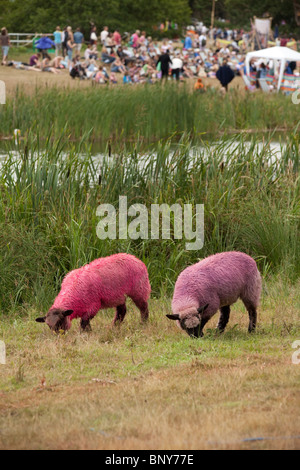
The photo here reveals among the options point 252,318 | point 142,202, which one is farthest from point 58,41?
point 252,318

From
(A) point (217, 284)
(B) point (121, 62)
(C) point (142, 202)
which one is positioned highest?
(B) point (121, 62)

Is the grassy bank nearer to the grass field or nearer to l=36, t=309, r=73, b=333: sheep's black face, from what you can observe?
the grass field

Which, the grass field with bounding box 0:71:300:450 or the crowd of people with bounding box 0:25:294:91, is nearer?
the grass field with bounding box 0:71:300:450

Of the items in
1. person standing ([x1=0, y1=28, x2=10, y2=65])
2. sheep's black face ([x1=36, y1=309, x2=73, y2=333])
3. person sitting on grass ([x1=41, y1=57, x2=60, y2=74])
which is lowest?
sheep's black face ([x1=36, y1=309, x2=73, y2=333])

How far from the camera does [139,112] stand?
748 inches

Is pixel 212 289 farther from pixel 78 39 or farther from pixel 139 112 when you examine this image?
pixel 78 39

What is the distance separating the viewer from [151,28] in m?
59.8

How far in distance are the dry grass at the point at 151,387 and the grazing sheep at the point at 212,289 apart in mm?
177

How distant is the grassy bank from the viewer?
1927 cm

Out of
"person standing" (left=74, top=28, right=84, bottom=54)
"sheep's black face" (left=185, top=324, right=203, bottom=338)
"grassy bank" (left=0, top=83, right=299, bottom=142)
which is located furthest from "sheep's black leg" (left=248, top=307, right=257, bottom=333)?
"person standing" (left=74, top=28, right=84, bottom=54)

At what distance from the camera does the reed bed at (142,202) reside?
871cm

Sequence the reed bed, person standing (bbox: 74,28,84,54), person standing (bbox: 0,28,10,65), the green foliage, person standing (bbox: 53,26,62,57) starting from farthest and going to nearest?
the green foliage
person standing (bbox: 74,28,84,54)
person standing (bbox: 53,26,62,57)
person standing (bbox: 0,28,10,65)
the reed bed

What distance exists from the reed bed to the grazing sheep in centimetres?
188

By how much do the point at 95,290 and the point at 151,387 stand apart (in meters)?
1.64
